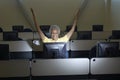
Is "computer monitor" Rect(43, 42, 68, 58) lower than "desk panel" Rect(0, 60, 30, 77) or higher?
higher

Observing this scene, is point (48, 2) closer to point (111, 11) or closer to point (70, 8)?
point (70, 8)

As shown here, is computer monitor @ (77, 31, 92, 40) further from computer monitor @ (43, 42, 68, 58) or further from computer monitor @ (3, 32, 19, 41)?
computer monitor @ (43, 42, 68, 58)

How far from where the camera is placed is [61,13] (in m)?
9.24

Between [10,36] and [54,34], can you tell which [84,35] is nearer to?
[10,36]

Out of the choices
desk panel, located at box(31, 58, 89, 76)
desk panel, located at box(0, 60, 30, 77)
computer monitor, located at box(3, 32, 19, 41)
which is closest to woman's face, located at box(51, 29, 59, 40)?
desk panel, located at box(31, 58, 89, 76)

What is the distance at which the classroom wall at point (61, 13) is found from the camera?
9117 mm

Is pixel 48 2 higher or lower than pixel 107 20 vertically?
higher

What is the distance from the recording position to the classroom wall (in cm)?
912

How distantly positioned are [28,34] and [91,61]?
402 centimetres

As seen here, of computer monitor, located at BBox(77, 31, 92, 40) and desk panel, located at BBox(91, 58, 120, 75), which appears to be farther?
computer monitor, located at BBox(77, 31, 92, 40)

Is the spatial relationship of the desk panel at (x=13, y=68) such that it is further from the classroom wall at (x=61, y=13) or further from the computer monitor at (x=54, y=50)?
the classroom wall at (x=61, y=13)

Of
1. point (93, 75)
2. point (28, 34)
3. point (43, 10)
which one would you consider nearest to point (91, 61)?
point (93, 75)

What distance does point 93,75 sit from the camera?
9.46ft

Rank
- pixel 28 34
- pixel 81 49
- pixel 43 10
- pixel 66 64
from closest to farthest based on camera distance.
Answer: pixel 66 64
pixel 81 49
pixel 28 34
pixel 43 10
